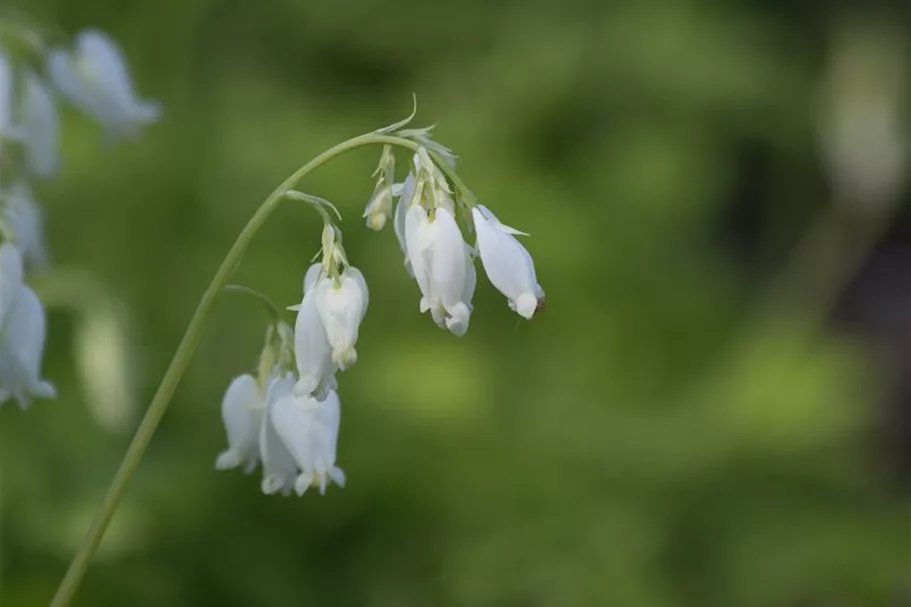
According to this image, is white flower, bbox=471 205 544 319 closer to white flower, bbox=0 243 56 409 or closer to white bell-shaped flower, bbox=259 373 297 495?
white bell-shaped flower, bbox=259 373 297 495

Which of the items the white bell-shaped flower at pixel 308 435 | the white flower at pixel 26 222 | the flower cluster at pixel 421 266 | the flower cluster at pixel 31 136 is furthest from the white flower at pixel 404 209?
the white flower at pixel 26 222

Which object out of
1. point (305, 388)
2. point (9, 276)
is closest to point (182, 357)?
point (305, 388)

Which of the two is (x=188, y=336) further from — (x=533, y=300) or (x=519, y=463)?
(x=519, y=463)

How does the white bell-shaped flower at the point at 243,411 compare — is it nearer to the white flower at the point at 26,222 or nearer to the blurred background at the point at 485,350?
the white flower at the point at 26,222

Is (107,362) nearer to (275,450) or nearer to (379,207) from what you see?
(275,450)

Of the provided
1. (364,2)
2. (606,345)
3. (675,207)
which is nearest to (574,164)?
(675,207)
